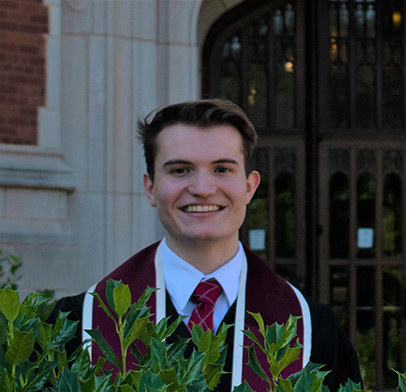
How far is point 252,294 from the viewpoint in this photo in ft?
7.34

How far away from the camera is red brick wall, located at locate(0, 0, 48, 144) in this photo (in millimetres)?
5852

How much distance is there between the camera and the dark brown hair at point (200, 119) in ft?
6.95

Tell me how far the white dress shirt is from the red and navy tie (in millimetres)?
12

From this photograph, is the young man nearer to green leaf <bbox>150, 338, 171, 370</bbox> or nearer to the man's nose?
the man's nose

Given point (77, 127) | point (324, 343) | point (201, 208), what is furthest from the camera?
point (77, 127)

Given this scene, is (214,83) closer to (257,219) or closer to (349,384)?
(257,219)

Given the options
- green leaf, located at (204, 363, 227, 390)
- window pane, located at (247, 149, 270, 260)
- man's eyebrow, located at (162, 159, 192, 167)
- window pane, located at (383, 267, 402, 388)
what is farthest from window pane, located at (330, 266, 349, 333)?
green leaf, located at (204, 363, 227, 390)

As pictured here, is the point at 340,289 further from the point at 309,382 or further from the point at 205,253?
the point at 309,382

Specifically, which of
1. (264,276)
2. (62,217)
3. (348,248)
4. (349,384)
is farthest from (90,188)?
(349,384)

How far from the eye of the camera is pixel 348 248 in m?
6.79

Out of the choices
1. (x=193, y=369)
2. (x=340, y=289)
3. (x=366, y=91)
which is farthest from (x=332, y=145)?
(x=193, y=369)

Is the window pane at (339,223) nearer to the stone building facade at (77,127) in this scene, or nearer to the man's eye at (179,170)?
the stone building facade at (77,127)

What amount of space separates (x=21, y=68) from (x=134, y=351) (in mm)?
5012

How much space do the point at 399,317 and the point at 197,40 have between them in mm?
2844
